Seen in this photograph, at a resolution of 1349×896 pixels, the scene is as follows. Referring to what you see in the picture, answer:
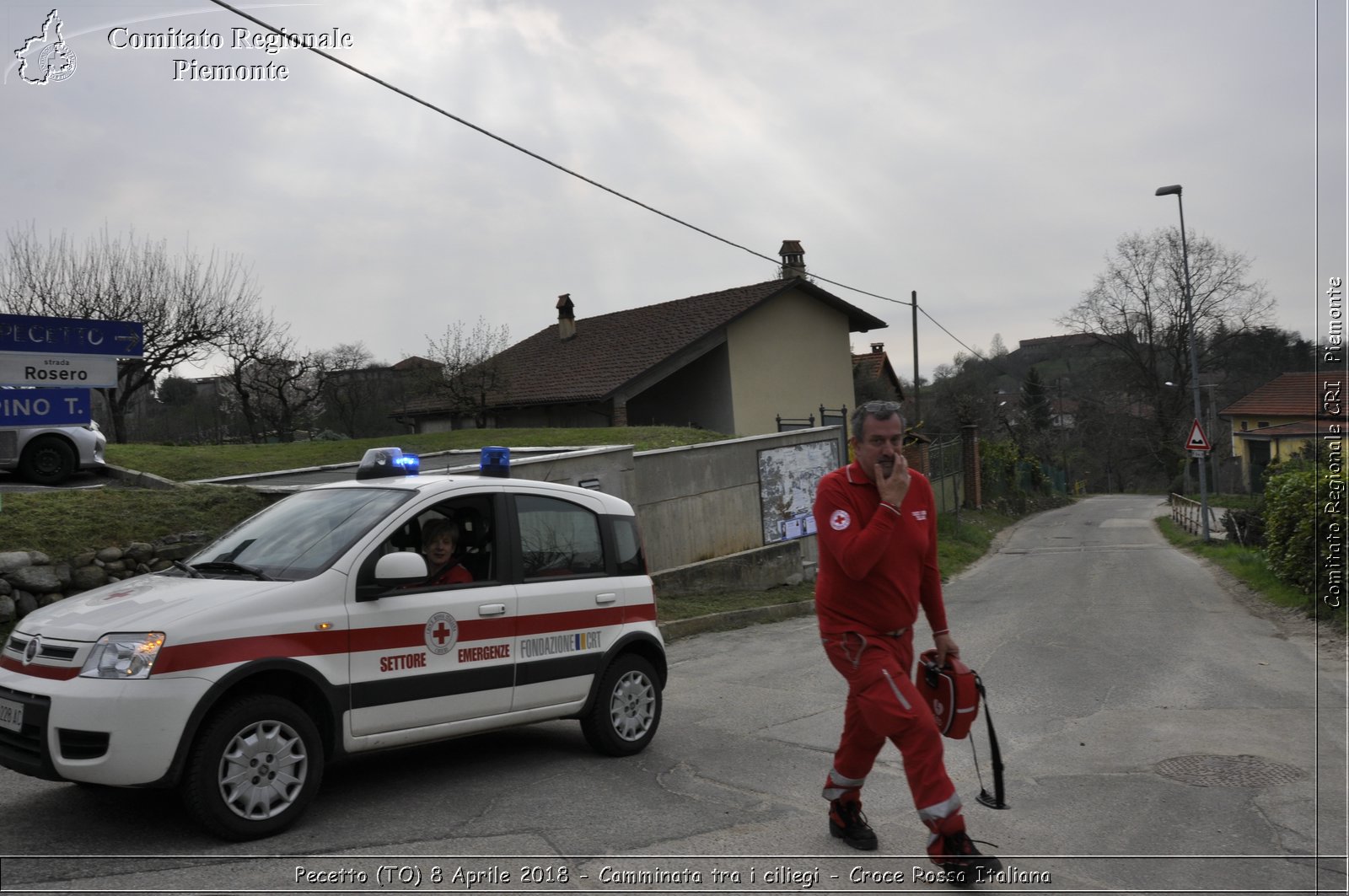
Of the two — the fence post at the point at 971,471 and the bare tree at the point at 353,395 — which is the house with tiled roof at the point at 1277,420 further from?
the bare tree at the point at 353,395

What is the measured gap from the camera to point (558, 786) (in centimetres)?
581

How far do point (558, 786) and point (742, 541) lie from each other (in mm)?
11563

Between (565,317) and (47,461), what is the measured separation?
2294 centimetres

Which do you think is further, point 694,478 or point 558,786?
point 694,478

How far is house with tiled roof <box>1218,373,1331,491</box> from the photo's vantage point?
1560 centimetres

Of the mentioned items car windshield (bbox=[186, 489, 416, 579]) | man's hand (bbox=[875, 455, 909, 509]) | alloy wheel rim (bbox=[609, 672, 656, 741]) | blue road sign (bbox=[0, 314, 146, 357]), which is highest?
blue road sign (bbox=[0, 314, 146, 357])

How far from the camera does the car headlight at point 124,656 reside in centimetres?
448

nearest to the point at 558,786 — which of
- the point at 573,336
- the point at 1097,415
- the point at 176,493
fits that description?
the point at 176,493

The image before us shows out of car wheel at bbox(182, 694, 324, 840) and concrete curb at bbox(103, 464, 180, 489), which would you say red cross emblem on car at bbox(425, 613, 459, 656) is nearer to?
car wheel at bbox(182, 694, 324, 840)

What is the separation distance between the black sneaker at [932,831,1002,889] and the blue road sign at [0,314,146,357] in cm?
623

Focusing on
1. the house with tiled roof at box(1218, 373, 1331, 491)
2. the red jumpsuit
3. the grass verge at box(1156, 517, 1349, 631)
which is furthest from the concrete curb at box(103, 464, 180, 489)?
the house with tiled roof at box(1218, 373, 1331, 491)

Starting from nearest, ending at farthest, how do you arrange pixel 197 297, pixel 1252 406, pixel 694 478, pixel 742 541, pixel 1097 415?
pixel 694 478, pixel 742 541, pixel 1252 406, pixel 197 297, pixel 1097 415

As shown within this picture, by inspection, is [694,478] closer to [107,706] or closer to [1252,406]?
[107,706]

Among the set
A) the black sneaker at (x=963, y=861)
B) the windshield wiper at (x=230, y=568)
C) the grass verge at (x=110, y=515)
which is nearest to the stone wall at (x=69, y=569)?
the grass verge at (x=110, y=515)
